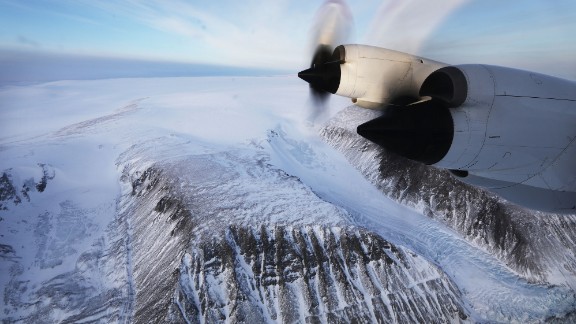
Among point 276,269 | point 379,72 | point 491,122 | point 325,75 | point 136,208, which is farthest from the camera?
point 136,208

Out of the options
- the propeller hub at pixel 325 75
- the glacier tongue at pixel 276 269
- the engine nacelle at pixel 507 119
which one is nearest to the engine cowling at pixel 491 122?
the engine nacelle at pixel 507 119

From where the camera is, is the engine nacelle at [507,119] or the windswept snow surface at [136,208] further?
the windswept snow surface at [136,208]

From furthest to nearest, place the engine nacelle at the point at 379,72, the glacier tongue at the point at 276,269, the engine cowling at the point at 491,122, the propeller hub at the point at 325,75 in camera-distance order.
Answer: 1. the glacier tongue at the point at 276,269
2. the propeller hub at the point at 325,75
3. the engine nacelle at the point at 379,72
4. the engine cowling at the point at 491,122

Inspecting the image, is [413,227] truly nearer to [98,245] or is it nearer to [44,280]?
[98,245]

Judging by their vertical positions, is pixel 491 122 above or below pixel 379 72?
below

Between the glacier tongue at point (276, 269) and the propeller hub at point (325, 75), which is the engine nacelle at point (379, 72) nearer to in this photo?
the propeller hub at point (325, 75)

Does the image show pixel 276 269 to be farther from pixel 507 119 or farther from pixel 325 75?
pixel 507 119

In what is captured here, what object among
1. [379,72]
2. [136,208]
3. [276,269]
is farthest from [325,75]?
[136,208]

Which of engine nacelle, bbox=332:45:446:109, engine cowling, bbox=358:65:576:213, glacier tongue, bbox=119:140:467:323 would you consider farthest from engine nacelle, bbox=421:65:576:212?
glacier tongue, bbox=119:140:467:323

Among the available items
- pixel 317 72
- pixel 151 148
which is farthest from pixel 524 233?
pixel 151 148

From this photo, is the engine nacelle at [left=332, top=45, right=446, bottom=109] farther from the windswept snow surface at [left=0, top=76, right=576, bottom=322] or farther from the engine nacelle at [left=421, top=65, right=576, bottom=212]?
the windswept snow surface at [left=0, top=76, right=576, bottom=322]
